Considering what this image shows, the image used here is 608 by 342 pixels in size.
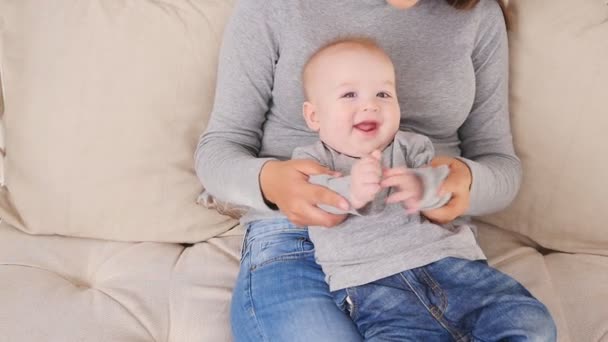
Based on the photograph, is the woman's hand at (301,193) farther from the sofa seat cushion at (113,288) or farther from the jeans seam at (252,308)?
the sofa seat cushion at (113,288)

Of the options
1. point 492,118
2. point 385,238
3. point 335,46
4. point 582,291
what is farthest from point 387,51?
point 582,291

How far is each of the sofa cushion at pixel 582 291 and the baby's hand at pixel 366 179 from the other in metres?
0.50

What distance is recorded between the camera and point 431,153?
3.08ft

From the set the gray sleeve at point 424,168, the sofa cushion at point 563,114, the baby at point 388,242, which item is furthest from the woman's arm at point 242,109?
the sofa cushion at point 563,114

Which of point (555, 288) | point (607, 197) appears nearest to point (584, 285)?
point (555, 288)

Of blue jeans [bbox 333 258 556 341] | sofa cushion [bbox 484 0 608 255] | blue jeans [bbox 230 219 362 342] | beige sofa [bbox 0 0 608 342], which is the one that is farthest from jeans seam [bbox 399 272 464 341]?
sofa cushion [bbox 484 0 608 255]

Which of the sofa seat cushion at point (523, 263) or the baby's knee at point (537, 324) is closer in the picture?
the baby's knee at point (537, 324)

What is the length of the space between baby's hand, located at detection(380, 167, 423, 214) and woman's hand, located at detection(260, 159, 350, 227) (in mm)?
79

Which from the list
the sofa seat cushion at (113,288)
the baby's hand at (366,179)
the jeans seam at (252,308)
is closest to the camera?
the baby's hand at (366,179)

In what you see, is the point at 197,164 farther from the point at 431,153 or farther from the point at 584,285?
the point at 584,285

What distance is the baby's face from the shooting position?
903 millimetres

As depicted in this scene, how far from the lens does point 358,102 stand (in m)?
0.91

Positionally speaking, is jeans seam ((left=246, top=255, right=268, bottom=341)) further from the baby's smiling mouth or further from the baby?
the baby's smiling mouth

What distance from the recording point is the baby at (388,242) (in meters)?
0.84
